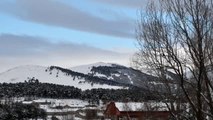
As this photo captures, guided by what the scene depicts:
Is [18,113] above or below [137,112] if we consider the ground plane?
above

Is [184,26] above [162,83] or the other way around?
above

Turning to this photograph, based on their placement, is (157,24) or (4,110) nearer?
(157,24)

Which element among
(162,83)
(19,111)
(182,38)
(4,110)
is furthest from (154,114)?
(19,111)

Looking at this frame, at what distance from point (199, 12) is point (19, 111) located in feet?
329

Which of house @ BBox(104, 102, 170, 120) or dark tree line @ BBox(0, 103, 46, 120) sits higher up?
dark tree line @ BBox(0, 103, 46, 120)

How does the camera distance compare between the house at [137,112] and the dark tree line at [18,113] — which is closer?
the house at [137,112]

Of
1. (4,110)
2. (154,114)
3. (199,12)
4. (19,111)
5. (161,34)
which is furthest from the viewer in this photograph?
(19,111)

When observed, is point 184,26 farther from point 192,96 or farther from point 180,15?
point 192,96

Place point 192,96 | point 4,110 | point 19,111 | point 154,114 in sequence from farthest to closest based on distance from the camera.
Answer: point 19,111, point 4,110, point 154,114, point 192,96

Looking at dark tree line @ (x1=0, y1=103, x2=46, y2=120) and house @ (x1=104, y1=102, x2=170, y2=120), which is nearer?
house @ (x1=104, y1=102, x2=170, y2=120)

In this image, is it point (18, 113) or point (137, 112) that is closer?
point (137, 112)

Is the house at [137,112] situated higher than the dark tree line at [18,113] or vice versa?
the dark tree line at [18,113]

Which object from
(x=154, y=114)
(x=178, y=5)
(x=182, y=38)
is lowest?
(x=154, y=114)

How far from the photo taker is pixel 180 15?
60.8 feet
